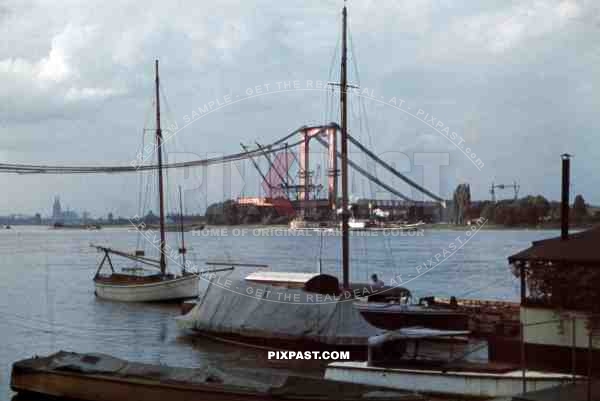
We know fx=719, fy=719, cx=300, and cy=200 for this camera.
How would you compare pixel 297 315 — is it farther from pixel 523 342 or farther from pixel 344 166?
pixel 523 342

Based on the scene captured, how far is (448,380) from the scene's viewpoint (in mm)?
11141

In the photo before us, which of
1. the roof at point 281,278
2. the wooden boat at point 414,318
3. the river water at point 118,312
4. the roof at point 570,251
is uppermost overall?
the roof at point 570,251

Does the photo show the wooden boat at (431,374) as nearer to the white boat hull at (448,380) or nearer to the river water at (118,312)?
the white boat hull at (448,380)

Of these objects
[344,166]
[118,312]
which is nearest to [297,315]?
[344,166]

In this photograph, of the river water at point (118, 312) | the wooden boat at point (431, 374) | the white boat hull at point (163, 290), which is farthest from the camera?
the white boat hull at point (163, 290)

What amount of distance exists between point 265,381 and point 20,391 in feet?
15.5

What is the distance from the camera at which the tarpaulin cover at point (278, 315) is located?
15445mm

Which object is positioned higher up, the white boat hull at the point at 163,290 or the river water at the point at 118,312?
the white boat hull at the point at 163,290

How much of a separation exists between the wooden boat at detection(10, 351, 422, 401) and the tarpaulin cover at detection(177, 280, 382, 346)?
3.44 meters

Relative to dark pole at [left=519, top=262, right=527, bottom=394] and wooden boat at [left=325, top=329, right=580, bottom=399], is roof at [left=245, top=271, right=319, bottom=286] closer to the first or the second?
wooden boat at [left=325, top=329, right=580, bottom=399]

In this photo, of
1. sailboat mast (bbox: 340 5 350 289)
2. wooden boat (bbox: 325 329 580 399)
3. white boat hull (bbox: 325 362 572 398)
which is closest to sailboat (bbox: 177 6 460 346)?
sailboat mast (bbox: 340 5 350 289)

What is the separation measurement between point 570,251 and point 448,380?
2719mm

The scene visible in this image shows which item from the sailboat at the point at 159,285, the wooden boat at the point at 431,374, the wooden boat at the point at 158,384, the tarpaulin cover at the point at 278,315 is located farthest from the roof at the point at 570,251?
the sailboat at the point at 159,285

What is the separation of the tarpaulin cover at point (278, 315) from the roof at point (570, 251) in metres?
4.79
